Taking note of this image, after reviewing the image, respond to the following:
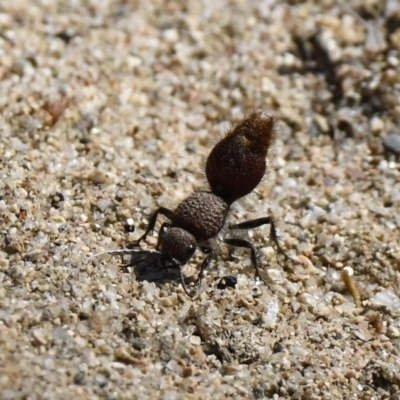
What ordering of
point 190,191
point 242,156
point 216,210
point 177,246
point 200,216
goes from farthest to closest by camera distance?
point 190,191 → point 242,156 → point 216,210 → point 200,216 → point 177,246

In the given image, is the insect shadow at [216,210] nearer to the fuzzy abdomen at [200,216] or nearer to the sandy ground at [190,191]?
the fuzzy abdomen at [200,216]

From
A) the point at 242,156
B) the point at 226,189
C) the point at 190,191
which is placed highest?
the point at 242,156

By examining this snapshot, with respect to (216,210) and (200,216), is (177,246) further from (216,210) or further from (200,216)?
(216,210)

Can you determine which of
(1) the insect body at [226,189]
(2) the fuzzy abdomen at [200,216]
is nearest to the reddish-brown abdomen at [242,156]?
(1) the insect body at [226,189]

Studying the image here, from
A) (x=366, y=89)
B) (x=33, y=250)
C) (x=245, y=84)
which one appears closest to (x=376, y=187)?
(x=366, y=89)

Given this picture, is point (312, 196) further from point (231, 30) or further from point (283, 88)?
point (231, 30)

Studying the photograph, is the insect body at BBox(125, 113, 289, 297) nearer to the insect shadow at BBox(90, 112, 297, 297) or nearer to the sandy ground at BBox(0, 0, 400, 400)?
the insect shadow at BBox(90, 112, 297, 297)

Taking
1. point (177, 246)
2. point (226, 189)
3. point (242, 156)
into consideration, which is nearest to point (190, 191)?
point (226, 189)
